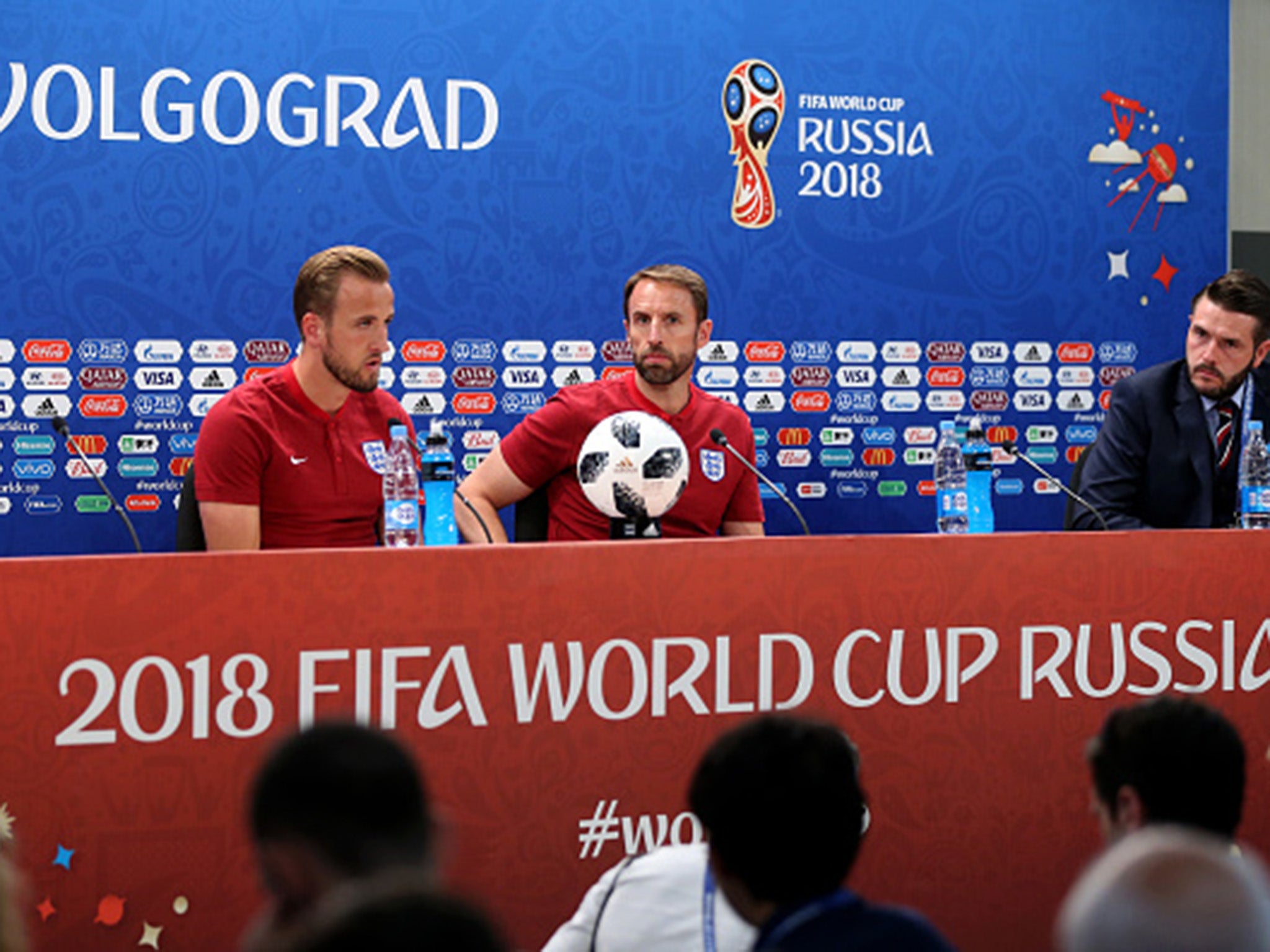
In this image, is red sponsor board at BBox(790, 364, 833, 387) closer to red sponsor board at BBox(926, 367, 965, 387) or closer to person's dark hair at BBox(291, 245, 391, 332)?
red sponsor board at BBox(926, 367, 965, 387)

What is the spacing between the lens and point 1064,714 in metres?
2.53

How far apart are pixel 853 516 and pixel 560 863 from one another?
2.17 meters

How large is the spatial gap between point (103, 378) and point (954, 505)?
6.98ft

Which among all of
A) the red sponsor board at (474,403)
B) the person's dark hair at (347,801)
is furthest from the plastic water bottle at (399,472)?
the person's dark hair at (347,801)

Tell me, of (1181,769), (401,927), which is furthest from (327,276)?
(401,927)

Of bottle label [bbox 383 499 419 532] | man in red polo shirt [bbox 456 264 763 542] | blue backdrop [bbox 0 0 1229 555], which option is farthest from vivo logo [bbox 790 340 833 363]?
bottle label [bbox 383 499 419 532]

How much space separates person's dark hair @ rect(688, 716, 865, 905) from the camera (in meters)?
1.29

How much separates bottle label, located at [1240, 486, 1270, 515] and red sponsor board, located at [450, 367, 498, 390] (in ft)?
6.19

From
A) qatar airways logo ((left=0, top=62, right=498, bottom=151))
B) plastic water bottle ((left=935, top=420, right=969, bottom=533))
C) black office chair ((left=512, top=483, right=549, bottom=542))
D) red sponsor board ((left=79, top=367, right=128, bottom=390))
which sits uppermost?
qatar airways logo ((left=0, top=62, right=498, bottom=151))

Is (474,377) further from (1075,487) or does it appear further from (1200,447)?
(1200,447)

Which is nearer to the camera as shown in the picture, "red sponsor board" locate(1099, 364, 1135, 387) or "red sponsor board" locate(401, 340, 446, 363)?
"red sponsor board" locate(401, 340, 446, 363)

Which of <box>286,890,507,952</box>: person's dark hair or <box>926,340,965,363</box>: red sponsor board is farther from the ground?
<box>926,340,965,363</box>: red sponsor board

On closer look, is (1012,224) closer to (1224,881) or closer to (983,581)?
(983,581)

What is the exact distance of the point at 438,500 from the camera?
296cm
